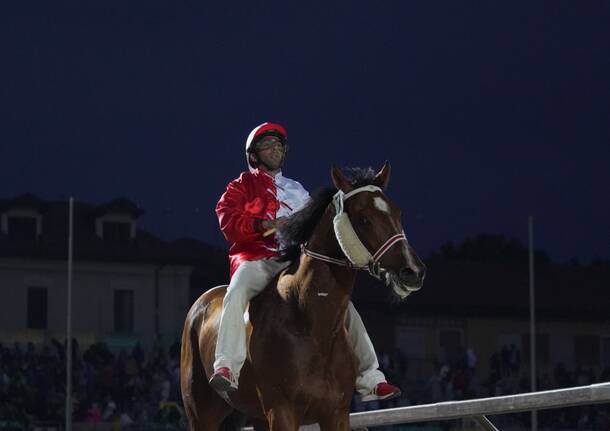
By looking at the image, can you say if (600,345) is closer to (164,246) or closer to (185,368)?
(164,246)

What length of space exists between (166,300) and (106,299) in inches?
75.9

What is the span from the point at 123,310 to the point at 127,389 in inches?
543

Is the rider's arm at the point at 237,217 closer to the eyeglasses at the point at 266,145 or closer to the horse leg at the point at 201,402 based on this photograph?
the eyeglasses at the point at 266,145

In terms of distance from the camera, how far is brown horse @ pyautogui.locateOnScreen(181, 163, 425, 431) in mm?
6242

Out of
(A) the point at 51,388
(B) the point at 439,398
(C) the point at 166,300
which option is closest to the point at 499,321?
(C) the point at 166,300

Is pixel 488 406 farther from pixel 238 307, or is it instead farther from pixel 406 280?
pixel 238 307

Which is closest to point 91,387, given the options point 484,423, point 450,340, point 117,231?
point 117,231

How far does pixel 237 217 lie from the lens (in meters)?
7.14

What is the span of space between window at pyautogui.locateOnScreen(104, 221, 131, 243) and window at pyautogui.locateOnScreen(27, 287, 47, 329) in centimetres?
366

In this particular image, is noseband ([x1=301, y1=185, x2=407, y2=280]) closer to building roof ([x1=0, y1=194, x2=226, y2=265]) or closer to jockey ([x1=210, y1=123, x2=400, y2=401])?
jockey ([x1=210, y1=123, x2=400, y2=401])

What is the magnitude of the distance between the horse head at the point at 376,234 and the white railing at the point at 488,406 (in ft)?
3.22

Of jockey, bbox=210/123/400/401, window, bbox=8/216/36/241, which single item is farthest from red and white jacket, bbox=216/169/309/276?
window, bbox=8/216/36/241

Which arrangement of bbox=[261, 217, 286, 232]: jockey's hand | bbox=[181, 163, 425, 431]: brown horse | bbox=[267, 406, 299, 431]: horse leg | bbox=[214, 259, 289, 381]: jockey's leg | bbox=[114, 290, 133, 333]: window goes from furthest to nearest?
bbox=[114, 290, 133, 333]: window, bbox=[261, 217, 286, 232]: jockey's hand, bbox=[214, 259, 289, 381]: jockey's leg, bbox=[267, 406, 299, 431]: horse leg, bbox=[181, 163, 425, 431]: brown horse

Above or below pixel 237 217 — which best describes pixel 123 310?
below
